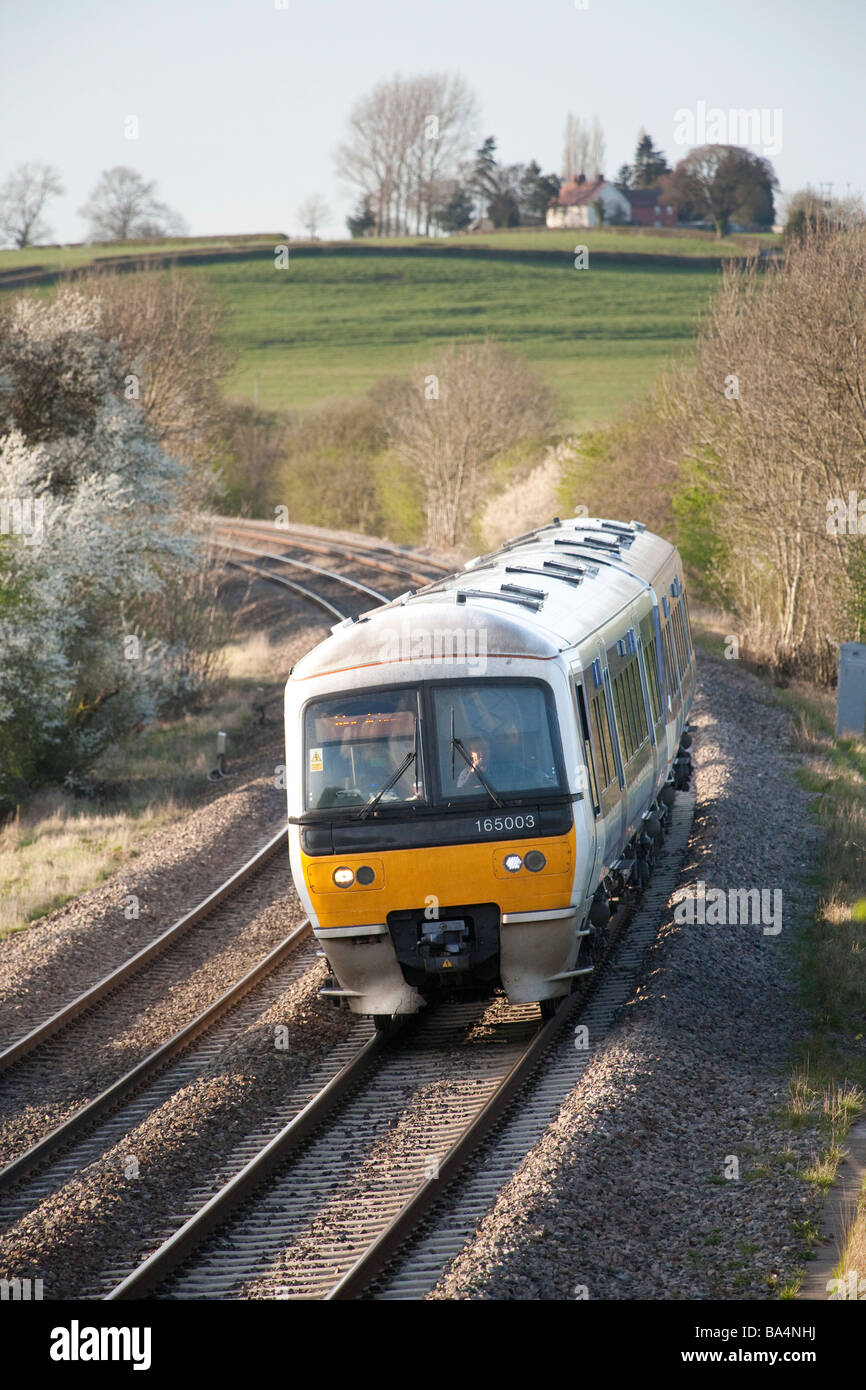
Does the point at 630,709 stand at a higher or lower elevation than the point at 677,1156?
higher

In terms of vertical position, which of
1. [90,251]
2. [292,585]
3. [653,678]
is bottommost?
[292,585]

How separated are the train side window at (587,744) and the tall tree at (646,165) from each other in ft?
381

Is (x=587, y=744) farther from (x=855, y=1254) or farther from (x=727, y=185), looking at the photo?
(x=727, y=185)

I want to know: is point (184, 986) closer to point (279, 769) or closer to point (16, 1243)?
point (16, 1243)

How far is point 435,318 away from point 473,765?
71.4 m

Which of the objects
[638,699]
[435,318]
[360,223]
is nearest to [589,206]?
[360,223]

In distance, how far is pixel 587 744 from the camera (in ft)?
33.7

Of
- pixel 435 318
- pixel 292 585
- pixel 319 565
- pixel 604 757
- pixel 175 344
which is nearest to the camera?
pixel 604 757

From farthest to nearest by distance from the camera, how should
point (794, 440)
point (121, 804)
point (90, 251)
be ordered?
point (90, 251) → point (794, 440) → point (121, 804)

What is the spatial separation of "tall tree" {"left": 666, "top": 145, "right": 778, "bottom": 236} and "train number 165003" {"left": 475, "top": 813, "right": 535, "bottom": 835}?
84.3 metres

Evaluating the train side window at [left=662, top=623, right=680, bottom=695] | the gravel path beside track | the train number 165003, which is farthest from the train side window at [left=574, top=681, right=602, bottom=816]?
the train side window at [left=662, top=623, right=680, bottom=695]

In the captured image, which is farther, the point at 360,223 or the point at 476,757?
the point at 360,223

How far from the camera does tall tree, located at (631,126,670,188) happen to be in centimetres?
11931
